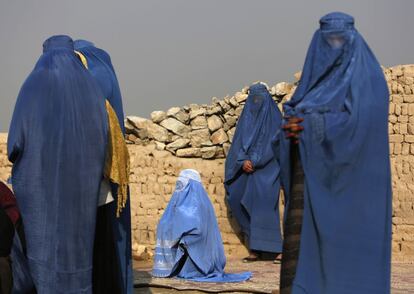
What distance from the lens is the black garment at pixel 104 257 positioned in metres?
5.36

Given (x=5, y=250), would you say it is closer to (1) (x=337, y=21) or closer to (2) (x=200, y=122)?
(1) (x=337, y=21)

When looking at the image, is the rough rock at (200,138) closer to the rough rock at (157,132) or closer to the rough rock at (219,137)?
the rough rock at (219,137)

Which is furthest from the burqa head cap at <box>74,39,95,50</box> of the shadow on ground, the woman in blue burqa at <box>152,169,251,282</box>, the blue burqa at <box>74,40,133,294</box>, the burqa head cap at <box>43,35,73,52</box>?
the woman in blue burqa at <box>152,169,251,282</box>

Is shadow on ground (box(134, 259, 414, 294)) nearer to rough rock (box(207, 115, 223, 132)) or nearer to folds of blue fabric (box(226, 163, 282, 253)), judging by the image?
Result: folds of blue fabric (box(226, 163, 282, 253))

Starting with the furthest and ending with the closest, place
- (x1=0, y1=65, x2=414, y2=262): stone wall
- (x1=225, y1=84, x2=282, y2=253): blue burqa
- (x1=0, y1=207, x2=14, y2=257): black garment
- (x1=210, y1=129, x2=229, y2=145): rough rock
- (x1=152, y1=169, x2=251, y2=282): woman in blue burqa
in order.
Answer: (x1=210, y1=129, x2=229, y2=145): rough rock → (x1=0, y1=65, x2=414, y2=262): stone wall → (x1=225, y1=84, x2=282, y2=253): blue burqa → (x1=152, y1=169, x2=251, y2=282): woman in blue burqa → (x1=0, y1=207, x2=14, y2=257): black garment

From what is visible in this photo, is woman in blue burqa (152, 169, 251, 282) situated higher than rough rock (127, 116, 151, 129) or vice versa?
rough rock (127, 116, 151, 129)

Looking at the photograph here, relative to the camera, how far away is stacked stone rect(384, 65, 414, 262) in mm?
9562

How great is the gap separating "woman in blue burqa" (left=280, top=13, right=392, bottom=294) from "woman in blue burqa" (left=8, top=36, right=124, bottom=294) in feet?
3.76

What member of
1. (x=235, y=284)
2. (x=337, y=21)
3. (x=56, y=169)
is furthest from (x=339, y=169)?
(x=235, y=284)

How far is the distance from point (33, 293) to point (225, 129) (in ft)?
20.1

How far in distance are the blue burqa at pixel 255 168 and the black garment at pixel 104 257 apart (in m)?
4.39

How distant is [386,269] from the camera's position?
4371 millimetres

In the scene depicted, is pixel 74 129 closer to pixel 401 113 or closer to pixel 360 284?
pixel 360 284

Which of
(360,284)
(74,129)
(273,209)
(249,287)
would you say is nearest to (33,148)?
(74,129)
